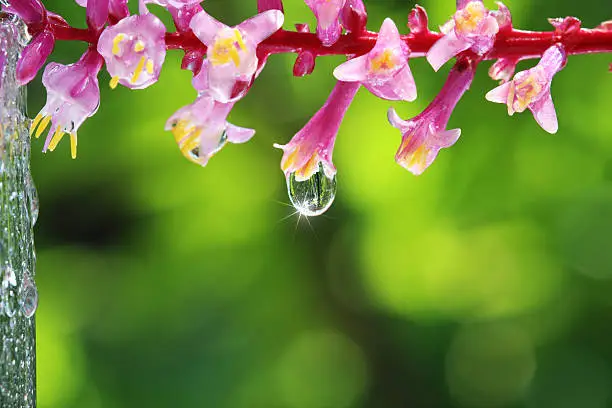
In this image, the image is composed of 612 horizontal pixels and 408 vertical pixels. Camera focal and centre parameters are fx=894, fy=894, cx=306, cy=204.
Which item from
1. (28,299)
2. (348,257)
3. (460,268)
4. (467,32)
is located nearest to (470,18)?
(467,32)

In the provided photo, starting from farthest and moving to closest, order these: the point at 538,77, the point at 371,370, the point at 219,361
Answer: the point at 371,370 < the point at 219,361 < the point at 538,77

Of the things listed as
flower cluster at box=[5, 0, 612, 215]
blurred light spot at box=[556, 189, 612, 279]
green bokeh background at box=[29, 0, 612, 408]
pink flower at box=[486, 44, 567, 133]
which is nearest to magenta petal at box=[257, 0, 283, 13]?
flower cluster at box=[5, 0, 612, 215]

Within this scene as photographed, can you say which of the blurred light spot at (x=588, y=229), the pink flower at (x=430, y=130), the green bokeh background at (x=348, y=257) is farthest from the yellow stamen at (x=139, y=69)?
the blurred light spot at (x=588, y=229)

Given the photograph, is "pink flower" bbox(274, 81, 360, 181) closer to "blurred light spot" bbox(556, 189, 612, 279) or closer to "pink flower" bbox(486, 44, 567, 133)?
"pink flower" bbox(486, 44, 567, 133)

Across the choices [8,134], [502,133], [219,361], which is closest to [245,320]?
[219,361]

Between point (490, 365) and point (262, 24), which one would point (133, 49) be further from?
point (490, 365)

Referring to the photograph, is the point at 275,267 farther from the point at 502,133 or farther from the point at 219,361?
the point at 502,133
